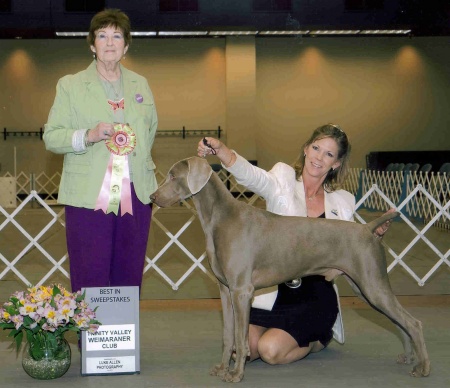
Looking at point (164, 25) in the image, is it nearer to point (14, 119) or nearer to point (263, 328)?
point (14, 119)

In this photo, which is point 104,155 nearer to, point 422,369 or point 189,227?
point 422,369

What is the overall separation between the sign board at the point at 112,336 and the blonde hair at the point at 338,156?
3.41 ft

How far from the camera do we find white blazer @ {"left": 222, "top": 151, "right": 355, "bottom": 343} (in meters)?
3.33

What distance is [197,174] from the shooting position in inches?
112

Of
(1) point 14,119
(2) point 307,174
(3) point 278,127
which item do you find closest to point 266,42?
(3) point 278,127

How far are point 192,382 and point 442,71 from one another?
49.9 feet

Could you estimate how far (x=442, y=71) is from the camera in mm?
16844

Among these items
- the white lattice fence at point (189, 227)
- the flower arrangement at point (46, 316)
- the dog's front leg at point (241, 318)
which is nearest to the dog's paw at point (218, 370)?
the dog's front leg at point (241, 318)

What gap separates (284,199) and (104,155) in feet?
2.82

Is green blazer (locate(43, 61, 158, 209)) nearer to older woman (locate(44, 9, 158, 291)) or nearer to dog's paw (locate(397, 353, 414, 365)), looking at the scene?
older woman (locate(44, 9, 158, 291))

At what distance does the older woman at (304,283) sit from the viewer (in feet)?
10.9

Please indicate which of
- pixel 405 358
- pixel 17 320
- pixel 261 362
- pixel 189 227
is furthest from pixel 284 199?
pixel 189 227

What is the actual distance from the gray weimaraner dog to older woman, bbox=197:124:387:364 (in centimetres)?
31

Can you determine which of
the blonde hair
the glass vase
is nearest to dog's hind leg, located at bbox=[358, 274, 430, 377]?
the blonde hair
